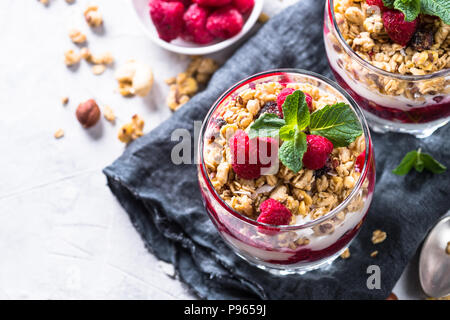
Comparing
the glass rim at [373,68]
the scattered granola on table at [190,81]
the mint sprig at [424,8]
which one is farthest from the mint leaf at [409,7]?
the scattered granola on table at [190,81]

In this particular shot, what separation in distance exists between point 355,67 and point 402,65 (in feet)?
0.38

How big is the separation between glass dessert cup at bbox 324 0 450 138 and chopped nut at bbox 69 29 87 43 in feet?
2.88

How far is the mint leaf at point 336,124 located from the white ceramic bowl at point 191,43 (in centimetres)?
65

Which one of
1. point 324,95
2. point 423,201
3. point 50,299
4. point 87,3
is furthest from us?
point 87,3

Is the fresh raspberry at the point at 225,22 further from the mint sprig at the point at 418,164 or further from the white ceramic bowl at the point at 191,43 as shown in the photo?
the mint sprig at the point at 418,164

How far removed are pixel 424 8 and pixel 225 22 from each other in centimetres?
68

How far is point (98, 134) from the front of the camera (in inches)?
77.3

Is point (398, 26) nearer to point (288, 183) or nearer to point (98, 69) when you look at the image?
point (288, 183)

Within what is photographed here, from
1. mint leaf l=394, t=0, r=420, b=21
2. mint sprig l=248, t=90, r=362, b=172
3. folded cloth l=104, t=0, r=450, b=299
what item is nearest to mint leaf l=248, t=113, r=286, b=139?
mint sprig l=248, t=90, r=362, b=172

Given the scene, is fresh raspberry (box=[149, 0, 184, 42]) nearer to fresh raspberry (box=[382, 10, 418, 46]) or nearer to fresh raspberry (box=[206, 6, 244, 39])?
fresh raspberry (box=[206, 6, 244, 39])

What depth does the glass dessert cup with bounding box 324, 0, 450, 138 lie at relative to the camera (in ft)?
4.62

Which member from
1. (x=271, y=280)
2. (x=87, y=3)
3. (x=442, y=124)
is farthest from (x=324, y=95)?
(x=87, y=3)

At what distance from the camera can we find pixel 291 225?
130 centimetres
